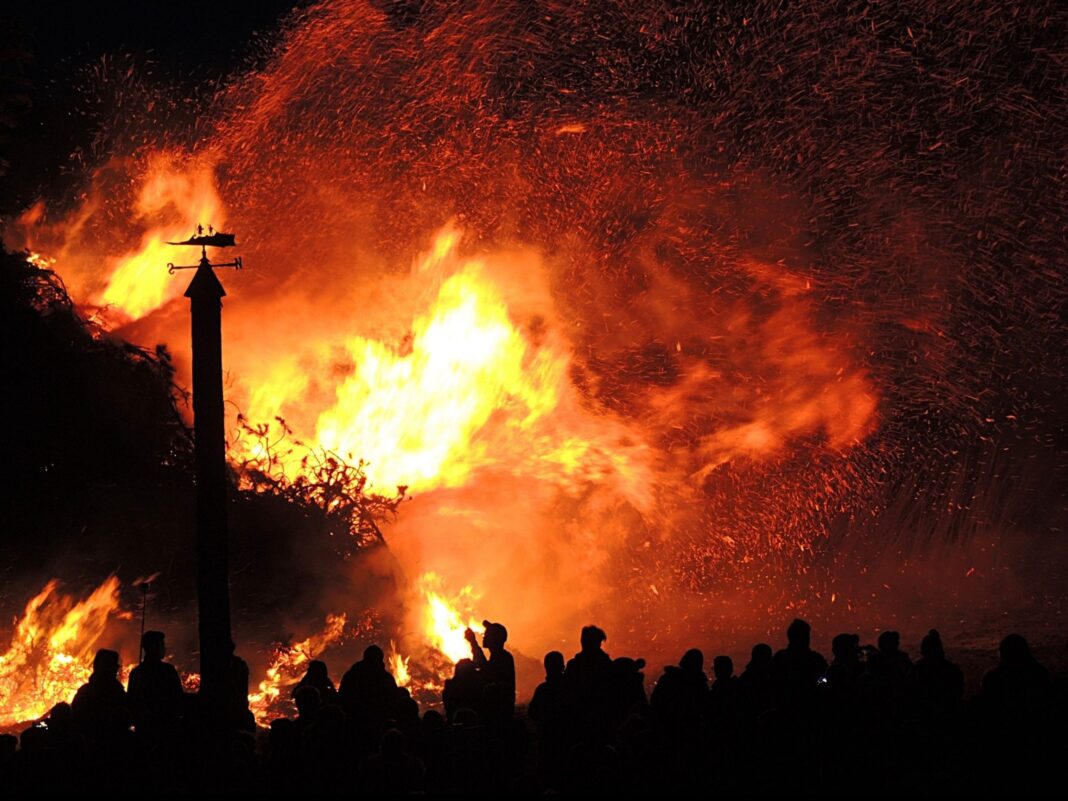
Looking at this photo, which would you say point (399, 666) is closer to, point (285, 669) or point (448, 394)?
point (285, 669)

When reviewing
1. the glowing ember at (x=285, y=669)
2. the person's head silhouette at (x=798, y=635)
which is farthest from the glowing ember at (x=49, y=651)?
the person's head silhouette at (x=798, y=635)

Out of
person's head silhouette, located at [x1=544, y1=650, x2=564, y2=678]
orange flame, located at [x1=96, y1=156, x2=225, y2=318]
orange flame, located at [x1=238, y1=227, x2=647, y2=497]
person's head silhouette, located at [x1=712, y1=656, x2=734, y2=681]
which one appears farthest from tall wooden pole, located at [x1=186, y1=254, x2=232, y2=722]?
orange flame, located at [x1=96, y1=156, x2=225, y2=318]

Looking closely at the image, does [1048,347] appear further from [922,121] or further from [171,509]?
[171,509]

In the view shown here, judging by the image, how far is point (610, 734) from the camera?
8008 mm

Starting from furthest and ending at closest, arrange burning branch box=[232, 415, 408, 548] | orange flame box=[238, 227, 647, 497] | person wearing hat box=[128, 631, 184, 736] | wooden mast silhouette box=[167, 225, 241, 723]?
1. orange flame box=[238, 227, 647, 497]
2. burning branch box=[232, 415, 408, 548]
3. wooden mast silhouette box=[167, 225, 241, 723]
4. person wearing hat box=[128, 631, 184, 736]

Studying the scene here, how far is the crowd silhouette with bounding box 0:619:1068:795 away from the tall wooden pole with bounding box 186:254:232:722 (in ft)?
5.63

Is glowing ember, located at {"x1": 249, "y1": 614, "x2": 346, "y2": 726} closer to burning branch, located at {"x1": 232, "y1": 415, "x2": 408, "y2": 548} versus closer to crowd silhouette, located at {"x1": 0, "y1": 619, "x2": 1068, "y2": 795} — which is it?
burning branch, located at {"x1": 232, "y1": 415, "x2": 408, "y2": 548}

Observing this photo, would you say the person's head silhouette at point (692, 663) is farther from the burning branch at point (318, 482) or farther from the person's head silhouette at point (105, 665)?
the burning branch at point (318, 482)

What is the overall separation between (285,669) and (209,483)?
16.6 ft

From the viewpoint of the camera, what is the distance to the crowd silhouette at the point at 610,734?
6.91 meters

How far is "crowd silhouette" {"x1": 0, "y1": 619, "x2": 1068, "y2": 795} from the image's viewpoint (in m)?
6.91

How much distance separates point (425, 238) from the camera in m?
18.8

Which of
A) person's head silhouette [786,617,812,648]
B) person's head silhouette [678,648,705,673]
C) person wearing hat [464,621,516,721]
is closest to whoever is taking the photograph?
person's head silhouette [678,648,705,673]

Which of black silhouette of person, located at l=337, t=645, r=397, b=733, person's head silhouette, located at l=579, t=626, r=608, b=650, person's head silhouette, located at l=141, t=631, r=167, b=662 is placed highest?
person's head silhouette, located at l=141, t=631, r=167, b=662
